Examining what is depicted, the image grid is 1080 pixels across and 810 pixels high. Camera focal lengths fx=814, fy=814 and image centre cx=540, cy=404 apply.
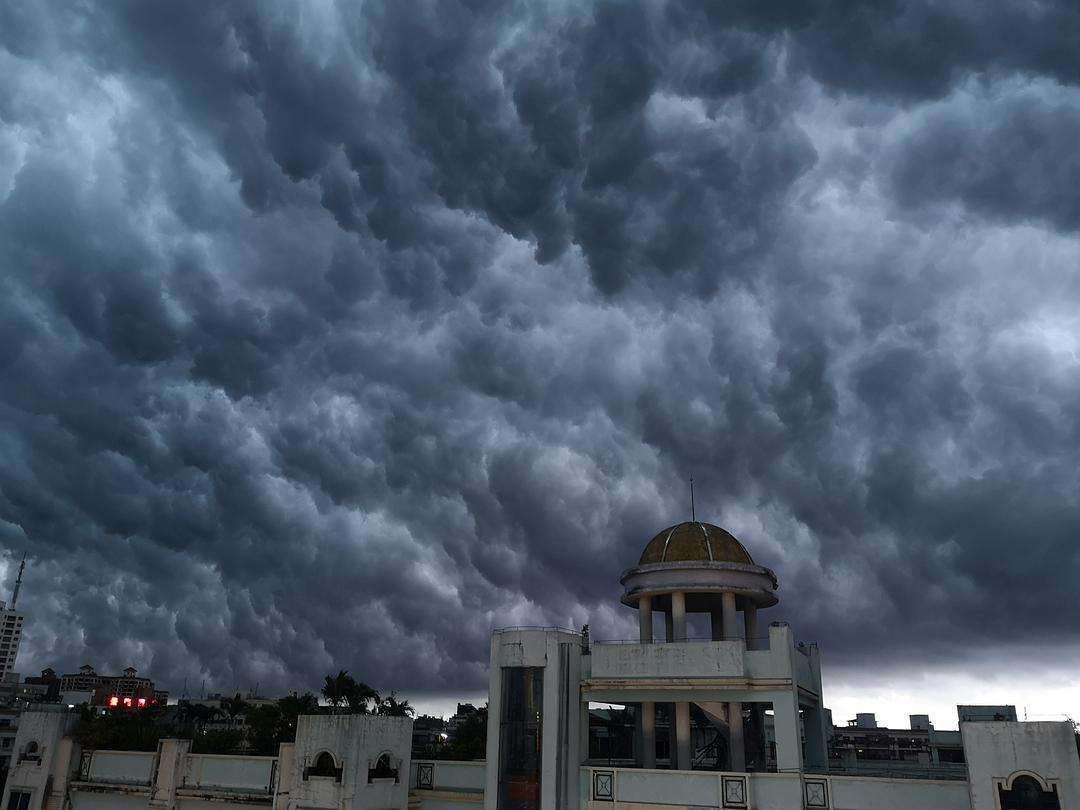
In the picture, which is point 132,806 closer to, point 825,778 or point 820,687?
point 825,778

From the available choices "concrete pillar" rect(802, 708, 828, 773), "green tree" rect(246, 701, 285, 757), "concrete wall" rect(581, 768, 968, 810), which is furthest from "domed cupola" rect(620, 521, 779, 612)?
"green tree" rect(246, 701, 285, 757)

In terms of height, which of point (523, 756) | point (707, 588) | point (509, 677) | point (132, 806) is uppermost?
point (707, 588)

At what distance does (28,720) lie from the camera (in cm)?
4250

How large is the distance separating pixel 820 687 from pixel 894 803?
1580cm

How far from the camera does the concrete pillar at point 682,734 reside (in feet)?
129

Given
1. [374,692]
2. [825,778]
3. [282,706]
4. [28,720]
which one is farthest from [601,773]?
[282,706]

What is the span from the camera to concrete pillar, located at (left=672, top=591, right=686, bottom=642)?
4131 centimetres

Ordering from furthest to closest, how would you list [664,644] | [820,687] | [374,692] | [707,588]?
[374,692] < [820,687] < [707,588] < [664,644]

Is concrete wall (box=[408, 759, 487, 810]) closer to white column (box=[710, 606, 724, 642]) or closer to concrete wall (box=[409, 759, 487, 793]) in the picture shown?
concrete wall (box=[409, 759, 487, 793])

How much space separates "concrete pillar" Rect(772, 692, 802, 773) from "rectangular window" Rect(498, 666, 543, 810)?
34.6ft

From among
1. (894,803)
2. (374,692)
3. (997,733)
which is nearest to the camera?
(997,733)

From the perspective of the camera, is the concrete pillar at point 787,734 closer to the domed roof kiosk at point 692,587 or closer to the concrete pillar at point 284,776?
the domed roof kiosk at point 692,587

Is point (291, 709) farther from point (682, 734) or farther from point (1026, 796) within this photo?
point (1026, 796)

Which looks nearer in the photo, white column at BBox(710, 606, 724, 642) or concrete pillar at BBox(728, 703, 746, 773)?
concrete pillar at BBox(728, 703, 746, 773)
